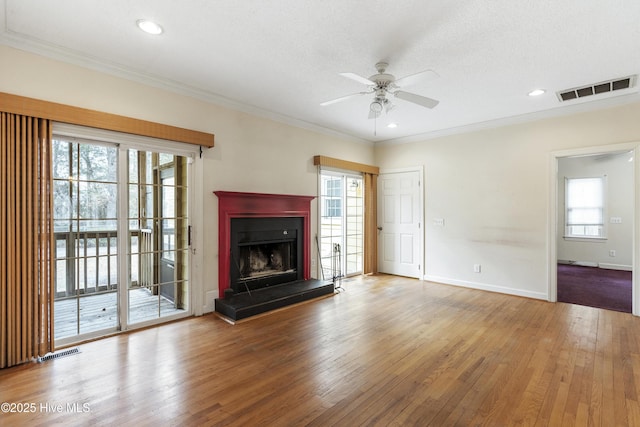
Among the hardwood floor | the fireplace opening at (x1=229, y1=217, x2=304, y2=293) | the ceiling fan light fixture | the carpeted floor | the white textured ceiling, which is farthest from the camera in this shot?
the carpeted floor

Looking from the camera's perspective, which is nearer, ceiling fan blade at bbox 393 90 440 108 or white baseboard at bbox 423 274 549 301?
ceiling fan blade at bbox 393 90 440 108

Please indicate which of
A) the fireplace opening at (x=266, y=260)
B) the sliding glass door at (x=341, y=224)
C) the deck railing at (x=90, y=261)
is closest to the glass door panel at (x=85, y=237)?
the deck railing at (x=90, y=261)

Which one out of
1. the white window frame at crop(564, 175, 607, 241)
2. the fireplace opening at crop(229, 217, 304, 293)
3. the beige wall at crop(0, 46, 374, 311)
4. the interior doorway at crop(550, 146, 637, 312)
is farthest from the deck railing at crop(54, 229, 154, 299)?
the white window frame at crop(564, 175, 607, 241)

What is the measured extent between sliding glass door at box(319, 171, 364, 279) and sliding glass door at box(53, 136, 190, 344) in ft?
8.24

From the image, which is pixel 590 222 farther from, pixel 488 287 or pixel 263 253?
pixel 263 253

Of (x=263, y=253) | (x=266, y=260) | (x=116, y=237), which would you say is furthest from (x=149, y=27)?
(x=266, y=260)

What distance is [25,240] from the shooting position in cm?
266

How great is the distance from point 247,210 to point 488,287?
4.12 meters

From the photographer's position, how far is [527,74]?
3352 mm

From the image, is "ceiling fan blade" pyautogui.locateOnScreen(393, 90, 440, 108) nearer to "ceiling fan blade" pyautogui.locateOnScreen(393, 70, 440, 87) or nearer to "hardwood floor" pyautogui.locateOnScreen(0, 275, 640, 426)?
"ceiling fan blade" pyautogui.locateOnScreen(393, 70, 440, 87)

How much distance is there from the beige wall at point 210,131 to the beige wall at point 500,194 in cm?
199

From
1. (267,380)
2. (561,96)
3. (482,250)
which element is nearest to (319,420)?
(267,380)

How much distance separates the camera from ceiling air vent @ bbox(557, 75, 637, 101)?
3518 millimetres

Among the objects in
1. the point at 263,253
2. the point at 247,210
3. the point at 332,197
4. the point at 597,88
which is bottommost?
the point at 263,253
